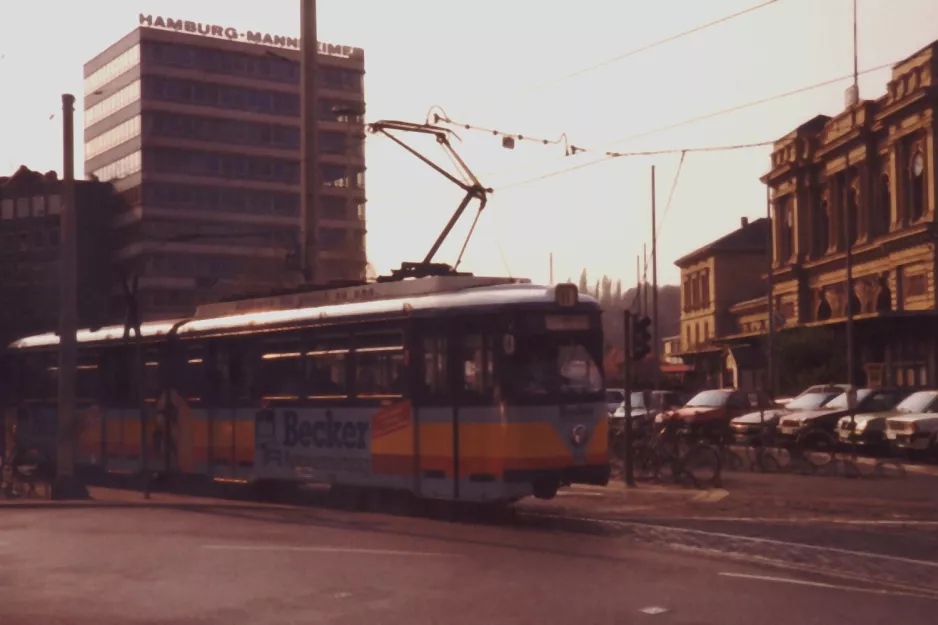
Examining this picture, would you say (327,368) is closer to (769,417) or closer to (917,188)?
(769,417)

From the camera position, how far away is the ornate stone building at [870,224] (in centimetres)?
6303

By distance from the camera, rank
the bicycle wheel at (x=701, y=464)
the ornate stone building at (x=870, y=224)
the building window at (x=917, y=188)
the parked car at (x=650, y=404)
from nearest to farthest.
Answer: the bicycle wheel at (x=701, y=464)
the parked car at (x=650, y=404)
the ornate stone building at (x=870, y=224)
the building window at (x=917, y=188)

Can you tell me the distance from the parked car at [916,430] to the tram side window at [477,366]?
56.9 feet

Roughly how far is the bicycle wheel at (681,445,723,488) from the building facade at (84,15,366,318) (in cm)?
7482

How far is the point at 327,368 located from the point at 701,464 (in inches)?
296

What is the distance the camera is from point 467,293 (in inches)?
752

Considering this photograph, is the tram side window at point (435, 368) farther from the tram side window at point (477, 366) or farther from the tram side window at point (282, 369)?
the tram side window at point (282, 369)

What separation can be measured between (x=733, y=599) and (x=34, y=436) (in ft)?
76.5

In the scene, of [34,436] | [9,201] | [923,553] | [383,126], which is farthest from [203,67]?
[923,553]

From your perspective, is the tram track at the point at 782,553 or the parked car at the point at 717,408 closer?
the tram track at the point at 782,553

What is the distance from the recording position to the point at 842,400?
39188 millimetres

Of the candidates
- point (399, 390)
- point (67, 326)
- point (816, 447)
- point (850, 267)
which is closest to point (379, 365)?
point (399, 390)

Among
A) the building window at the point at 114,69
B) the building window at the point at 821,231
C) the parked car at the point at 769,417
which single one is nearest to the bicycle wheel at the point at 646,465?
the parked car at the point at 769,417

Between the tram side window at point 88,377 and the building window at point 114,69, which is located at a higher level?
the building window at point 114,69
